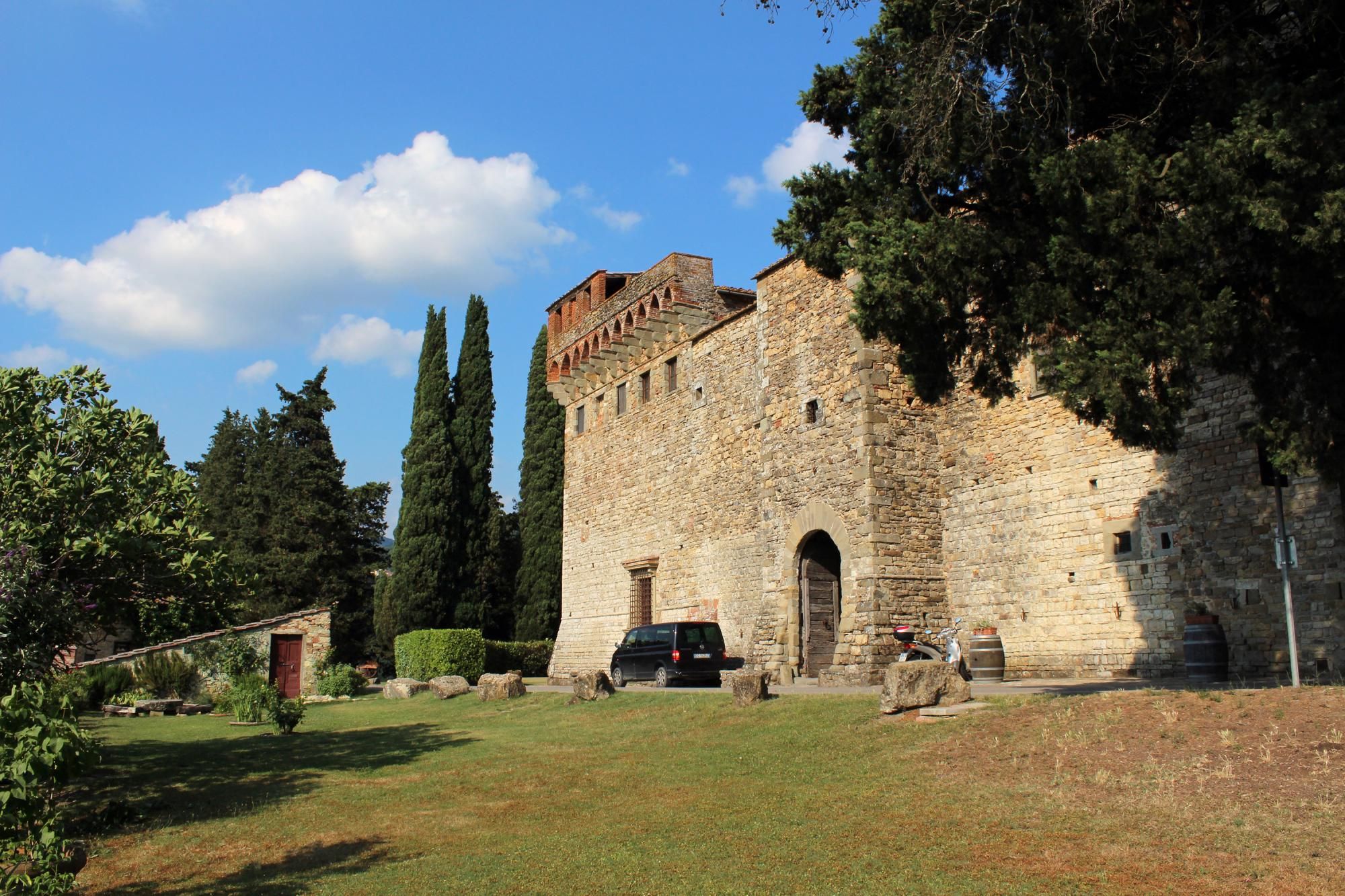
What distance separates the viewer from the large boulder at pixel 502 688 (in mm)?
19125

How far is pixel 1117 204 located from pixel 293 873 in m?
8.56

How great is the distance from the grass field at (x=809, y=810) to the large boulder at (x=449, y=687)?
29.0ft

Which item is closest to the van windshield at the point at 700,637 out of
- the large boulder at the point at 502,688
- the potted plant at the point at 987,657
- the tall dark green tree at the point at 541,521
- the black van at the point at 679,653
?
the black van at the point at 679,653

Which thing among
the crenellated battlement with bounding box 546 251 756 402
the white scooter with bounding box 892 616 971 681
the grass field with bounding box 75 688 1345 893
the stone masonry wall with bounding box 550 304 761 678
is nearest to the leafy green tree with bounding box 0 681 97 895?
the grass field with bounding box 75 688 1345 893

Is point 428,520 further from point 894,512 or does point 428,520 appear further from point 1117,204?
point 1117,204

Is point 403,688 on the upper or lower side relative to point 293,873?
upper

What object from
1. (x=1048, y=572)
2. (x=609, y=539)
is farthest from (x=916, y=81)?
(x=609, y=539)

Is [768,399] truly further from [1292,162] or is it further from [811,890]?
[811,890]

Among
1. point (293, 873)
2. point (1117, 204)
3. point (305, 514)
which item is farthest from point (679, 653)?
point (305, 514)

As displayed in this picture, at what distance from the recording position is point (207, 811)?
31.9ft

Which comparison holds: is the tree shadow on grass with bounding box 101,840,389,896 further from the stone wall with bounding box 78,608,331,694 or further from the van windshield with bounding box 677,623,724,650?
the stone wall with bounding box 78,608,331,694

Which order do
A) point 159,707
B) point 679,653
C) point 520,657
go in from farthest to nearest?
point 520,657
point 159,707
point 679,653

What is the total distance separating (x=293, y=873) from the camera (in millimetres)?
7184

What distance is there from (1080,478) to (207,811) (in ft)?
41.1
